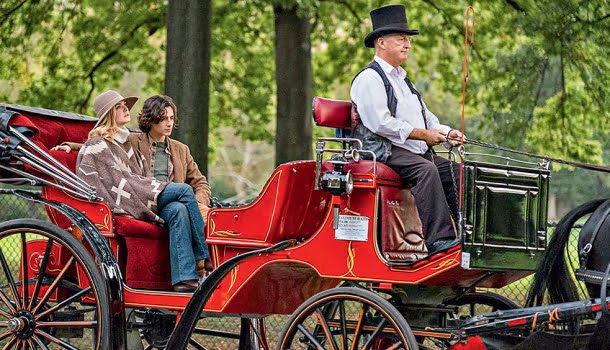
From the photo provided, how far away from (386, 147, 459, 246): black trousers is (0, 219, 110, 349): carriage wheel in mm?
1937

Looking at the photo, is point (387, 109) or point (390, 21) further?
point (390, 21)

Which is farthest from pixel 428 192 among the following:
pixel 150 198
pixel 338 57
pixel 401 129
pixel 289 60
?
pixel 338 57

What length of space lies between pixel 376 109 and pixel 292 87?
766 centimetres

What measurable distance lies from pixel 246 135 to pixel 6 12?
195 inches

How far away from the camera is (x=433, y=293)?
648 cm

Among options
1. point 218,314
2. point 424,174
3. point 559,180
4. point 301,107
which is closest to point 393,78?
point 424,174

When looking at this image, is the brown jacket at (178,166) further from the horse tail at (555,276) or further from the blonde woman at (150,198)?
the horse tail at (555,276)

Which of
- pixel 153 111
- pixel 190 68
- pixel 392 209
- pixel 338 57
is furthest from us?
pixel 338 57

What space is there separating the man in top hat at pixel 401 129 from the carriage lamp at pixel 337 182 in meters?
0.38

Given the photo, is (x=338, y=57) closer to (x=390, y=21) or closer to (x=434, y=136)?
(x=390, y=21)

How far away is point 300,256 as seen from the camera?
6477 millimetres

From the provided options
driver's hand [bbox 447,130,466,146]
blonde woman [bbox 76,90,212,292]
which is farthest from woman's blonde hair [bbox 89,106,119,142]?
driver's hand [bbox 447,130,466,146]

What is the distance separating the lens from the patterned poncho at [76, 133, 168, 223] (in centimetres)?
707

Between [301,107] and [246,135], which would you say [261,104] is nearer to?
[246,135]
